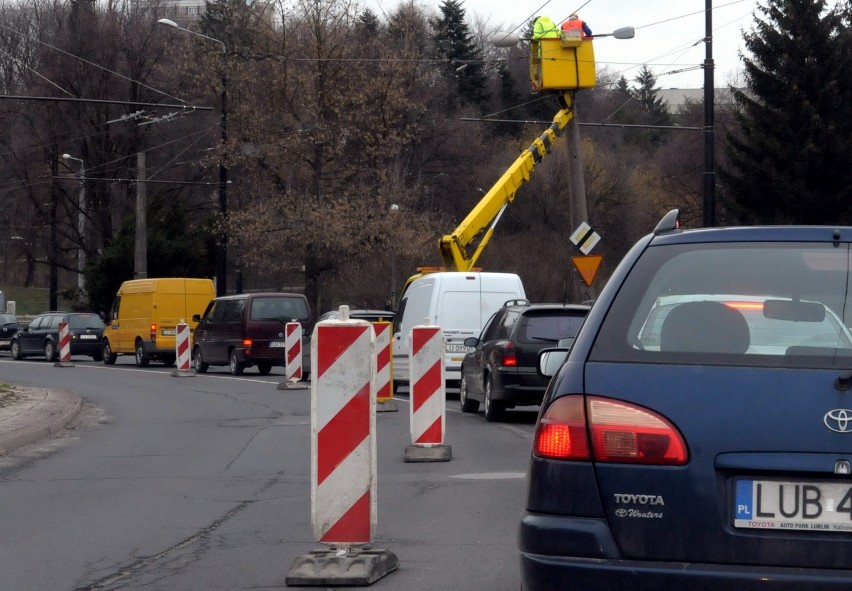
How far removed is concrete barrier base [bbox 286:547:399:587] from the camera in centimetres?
627

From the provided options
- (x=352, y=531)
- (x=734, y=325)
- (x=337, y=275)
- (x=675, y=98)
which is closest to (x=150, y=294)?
(x=337, y=275)

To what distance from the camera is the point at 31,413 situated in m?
16.5

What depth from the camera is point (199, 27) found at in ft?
209

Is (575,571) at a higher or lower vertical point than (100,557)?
higher

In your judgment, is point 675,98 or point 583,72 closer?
point 583,72

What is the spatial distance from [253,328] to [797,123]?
2391cm

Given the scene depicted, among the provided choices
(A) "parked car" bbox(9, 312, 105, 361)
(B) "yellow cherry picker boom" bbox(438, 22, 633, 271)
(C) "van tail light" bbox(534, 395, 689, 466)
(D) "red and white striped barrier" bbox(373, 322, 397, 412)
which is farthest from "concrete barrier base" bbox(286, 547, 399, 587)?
(A) "parked car" bbox(9, 312, 105, 361)

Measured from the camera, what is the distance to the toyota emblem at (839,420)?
3645 millimetres

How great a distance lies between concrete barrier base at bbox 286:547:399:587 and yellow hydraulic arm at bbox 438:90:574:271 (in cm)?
1908

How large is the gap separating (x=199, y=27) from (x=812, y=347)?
206 feet

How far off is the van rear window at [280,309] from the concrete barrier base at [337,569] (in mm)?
22220

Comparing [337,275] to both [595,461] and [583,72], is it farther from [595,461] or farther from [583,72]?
[595,461]

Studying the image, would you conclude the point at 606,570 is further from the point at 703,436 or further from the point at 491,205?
the point at 491,205

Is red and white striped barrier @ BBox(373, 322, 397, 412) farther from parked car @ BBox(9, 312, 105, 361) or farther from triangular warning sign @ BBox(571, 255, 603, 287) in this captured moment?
parked car @ BBox(9, 312, 105, 361)
